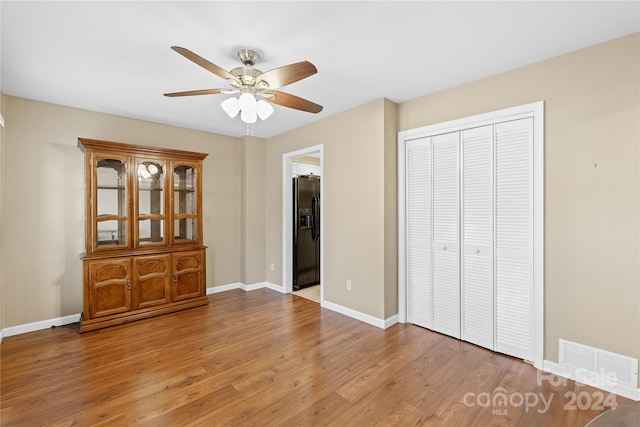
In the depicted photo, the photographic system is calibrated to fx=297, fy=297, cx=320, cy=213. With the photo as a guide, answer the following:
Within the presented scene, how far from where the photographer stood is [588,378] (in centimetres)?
218

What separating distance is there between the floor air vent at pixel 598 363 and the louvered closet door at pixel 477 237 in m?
0.55

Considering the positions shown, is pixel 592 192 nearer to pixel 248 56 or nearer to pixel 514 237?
pixel 514 237

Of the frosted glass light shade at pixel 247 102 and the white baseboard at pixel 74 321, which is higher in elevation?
the frosted glass light shade at pixel 247 102

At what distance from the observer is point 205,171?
4.48m

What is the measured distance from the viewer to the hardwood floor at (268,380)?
1.88 m

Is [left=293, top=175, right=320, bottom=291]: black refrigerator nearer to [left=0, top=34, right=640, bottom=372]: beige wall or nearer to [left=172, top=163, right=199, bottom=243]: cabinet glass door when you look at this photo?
[left=0, top=34, right=640, bottom=372]: beige wall

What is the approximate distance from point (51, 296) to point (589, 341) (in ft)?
16.7

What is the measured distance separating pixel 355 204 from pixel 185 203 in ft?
7.31

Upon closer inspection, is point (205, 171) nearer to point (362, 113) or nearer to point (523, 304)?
point (362, 113)

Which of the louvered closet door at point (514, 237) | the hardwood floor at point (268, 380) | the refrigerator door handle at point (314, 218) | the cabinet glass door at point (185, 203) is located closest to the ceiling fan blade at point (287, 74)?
the louvered closet door at point (514, 237)

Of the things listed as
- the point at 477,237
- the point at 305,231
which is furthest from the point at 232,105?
the point at 305,231

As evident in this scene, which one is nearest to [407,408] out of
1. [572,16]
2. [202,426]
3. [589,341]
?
[202,426]

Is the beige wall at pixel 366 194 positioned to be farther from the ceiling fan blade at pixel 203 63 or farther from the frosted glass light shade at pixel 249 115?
the ceiling fan blade at pixel 203 63

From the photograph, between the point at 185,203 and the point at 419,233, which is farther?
the point at 185,203
